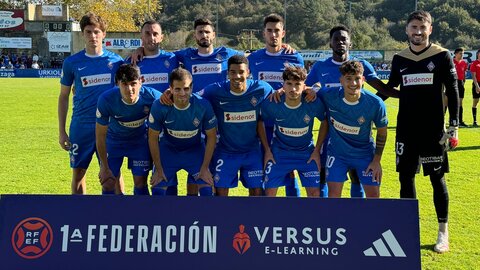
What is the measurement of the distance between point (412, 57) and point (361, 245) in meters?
2.03

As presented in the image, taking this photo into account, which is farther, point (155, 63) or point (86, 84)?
point (155, 63)

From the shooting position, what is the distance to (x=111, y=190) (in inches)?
197

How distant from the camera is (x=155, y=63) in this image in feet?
17.7

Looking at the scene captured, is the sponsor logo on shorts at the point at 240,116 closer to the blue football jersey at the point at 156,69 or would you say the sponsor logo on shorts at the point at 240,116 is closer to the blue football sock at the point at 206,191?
the blue football sock at the point at 206,191

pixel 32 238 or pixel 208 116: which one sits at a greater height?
pixel 208 116

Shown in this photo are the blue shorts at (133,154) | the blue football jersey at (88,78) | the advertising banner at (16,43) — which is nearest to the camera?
the blue shorts at (133,154)

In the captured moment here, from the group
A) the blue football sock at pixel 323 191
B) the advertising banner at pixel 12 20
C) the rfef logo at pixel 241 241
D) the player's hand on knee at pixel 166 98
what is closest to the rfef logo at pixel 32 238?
the rfef logo at pixel 241 241

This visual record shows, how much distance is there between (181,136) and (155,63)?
1.05 meters

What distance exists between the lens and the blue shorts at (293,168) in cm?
477

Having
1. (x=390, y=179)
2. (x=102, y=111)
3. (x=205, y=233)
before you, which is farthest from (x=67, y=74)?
(x=390, y=179)

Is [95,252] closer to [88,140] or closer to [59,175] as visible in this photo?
[88,140]

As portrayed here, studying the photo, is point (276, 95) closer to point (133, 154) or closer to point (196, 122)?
point (196, 122)

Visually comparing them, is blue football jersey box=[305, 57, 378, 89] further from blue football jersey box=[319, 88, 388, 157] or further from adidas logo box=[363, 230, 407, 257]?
adidas logo box=[363, 230, 407, 257]

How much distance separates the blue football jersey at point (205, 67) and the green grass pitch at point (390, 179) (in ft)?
6.35
